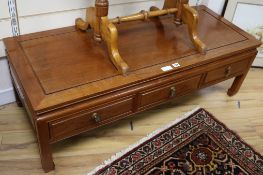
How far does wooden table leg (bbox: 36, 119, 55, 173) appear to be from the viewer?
3.27 feet

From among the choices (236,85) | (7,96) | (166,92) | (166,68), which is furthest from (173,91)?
(7,96)

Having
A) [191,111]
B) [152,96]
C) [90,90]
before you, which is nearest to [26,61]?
[90,90]

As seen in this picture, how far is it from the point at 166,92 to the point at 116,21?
15.5 inches

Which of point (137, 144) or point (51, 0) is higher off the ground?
point (51, 0)

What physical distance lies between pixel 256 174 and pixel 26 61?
1.15 m

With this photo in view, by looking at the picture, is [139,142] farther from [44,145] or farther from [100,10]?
[100,10]

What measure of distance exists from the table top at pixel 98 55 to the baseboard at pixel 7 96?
34 centimetres

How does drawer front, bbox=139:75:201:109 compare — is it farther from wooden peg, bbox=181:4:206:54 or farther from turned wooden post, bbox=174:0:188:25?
turned wooden post, bbox=174:0:188:25

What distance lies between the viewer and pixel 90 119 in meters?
1.11

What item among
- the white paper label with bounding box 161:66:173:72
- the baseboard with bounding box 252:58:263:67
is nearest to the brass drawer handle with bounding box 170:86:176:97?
the white paper label with bounding box 161:66:173:72

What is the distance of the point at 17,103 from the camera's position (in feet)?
4.85

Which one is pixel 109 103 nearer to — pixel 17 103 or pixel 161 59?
pixel 161 59

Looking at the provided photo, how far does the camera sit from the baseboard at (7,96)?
1.46 m

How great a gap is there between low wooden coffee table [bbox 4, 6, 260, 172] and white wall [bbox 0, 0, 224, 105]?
0.06 metres
